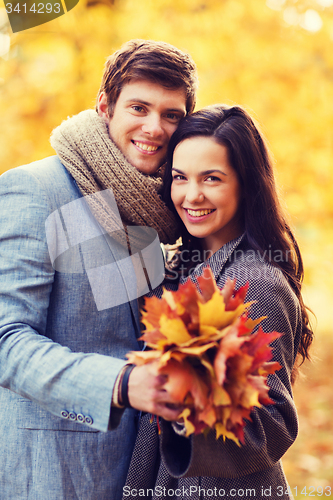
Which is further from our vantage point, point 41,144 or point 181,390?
point 41,144

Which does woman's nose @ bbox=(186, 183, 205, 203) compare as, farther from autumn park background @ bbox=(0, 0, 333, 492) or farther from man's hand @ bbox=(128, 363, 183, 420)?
autumn park background @ bbox=(0, 0, 333, 492)

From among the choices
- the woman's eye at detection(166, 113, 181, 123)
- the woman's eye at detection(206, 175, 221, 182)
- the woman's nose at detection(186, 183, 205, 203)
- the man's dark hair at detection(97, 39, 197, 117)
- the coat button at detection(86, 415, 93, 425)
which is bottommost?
the coat button at detection(86, 415, 93, 425)

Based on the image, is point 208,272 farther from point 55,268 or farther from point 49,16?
point 49,16

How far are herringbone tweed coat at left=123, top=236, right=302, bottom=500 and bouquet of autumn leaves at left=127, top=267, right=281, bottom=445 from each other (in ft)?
1.04

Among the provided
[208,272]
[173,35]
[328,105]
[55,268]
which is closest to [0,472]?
[55,268]

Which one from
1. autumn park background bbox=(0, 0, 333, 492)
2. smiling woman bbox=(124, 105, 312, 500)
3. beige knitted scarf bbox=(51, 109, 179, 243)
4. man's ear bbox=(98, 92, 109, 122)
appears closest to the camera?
smiling woman bbox=(124, 105, 312, 500)

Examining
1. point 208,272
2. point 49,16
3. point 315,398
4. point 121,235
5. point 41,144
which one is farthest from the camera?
point 315,398

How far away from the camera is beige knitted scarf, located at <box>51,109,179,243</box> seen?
6.01ft

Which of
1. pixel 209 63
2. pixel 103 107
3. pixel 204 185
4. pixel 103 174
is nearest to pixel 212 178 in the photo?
pixel 204 185

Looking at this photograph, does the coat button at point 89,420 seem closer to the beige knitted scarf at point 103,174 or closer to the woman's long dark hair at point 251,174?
the beige knitted scarf at point 103,174

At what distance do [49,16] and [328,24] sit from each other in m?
2.32

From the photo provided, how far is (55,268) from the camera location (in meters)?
1.67

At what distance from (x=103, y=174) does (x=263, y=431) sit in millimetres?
1151

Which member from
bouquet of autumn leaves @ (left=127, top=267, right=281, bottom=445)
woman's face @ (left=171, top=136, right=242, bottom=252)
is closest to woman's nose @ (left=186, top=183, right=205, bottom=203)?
woman's face @ (left=171, top=136, right=242, bottom=252)
